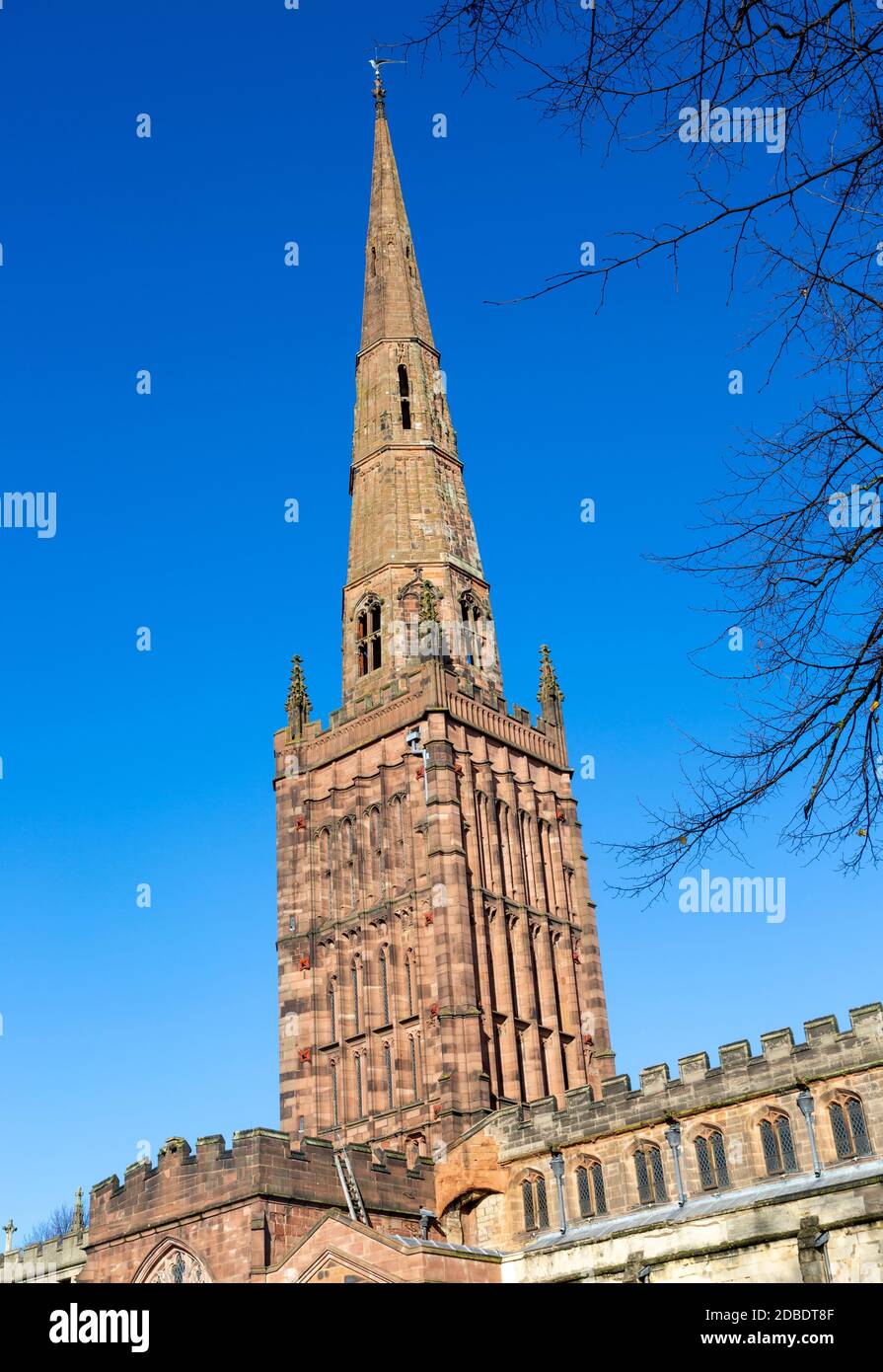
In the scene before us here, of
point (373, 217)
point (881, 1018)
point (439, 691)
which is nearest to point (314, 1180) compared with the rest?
point (881, 1018)

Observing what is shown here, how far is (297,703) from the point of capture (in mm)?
56688

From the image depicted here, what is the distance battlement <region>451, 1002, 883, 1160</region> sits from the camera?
3450 cm

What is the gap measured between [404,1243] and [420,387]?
4070cm

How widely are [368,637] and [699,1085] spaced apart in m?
25.7

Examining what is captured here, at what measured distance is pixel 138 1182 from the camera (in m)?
38.8

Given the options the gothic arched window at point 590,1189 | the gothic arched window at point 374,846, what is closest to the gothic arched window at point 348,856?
the gothic arched window at point 374,846

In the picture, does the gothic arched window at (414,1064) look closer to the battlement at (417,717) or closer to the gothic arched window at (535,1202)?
the gothic arched window at (535,1202)

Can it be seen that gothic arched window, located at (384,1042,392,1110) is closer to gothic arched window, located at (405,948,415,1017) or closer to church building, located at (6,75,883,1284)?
church building, located at (6,75,883,1284)

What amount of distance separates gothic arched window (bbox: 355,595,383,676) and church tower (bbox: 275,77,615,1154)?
9 centimetres

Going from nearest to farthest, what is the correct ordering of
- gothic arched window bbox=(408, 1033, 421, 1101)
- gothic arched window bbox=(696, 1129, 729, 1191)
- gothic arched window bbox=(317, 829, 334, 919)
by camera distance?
gothic arched window bbox=(696, 1129, 729, 1191), gothic arched window bbox=(408, 1033, 421, 1101), gothic arched window bbox=(317, 829, 334, 919)

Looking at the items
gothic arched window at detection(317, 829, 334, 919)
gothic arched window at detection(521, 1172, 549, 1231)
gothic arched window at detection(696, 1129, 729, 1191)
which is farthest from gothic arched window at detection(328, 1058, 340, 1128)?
gothic arched window at detection(696, 1129, 729, 1191)

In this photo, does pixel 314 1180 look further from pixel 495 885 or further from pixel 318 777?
pixel 318 777

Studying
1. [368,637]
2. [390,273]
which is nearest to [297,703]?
[368,637]
